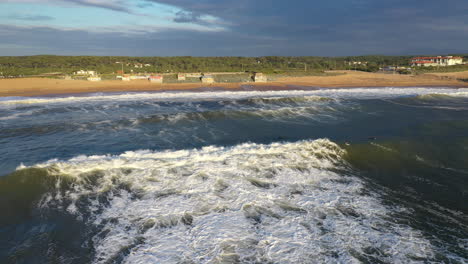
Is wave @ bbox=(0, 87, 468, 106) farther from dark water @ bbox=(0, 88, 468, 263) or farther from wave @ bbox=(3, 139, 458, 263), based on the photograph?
wave @ bbox=(3, 139, 458, 263)

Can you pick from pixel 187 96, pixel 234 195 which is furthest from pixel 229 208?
pixel 187 96

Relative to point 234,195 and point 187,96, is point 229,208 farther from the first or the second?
point 187,96

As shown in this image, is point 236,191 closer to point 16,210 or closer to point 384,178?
point 384,178

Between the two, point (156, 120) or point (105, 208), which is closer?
point (105, 208)

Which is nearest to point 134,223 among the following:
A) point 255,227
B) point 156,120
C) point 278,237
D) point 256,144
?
point 255,227

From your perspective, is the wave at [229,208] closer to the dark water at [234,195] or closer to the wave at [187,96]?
the dark water at [234,195]
